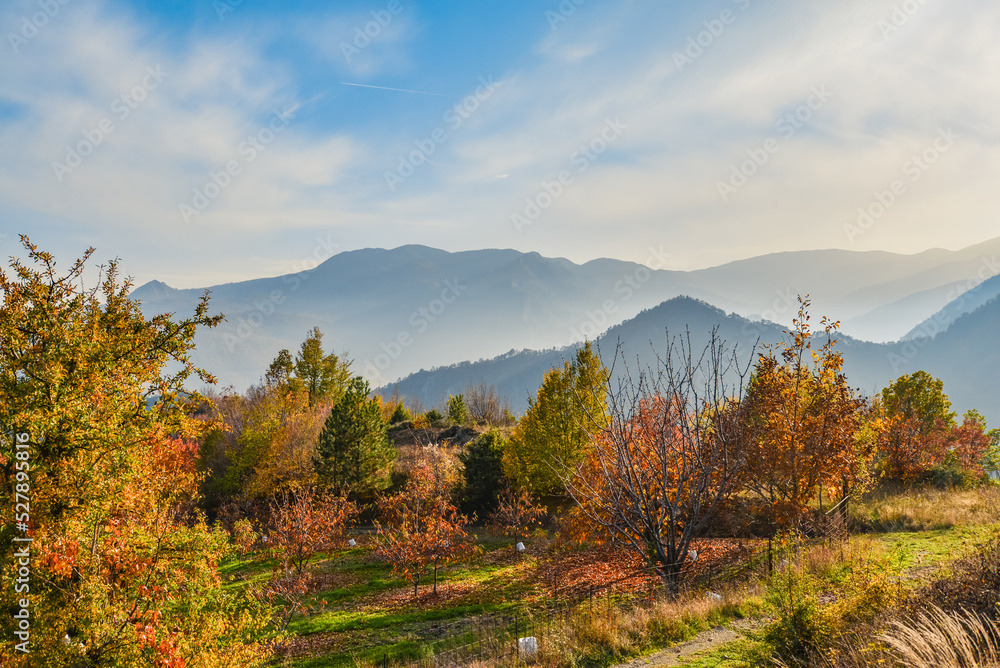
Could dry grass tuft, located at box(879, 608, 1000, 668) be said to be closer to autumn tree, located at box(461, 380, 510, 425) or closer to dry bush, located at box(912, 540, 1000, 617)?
dry bush, located at box(912, 540, 1000, 617)

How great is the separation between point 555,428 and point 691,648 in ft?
63.4

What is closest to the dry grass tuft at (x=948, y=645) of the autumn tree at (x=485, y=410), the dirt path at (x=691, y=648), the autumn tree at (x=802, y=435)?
the dirt path at (x=691, y=648)

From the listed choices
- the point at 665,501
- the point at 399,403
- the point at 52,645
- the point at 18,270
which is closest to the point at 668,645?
the point at 665,501

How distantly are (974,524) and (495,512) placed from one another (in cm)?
2192

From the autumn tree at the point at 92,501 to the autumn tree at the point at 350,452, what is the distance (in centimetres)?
2433

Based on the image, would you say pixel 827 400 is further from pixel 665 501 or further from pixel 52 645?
pixel 52 645

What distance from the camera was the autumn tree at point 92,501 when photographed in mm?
6578

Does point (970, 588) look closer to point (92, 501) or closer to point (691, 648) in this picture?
point (691, 648)

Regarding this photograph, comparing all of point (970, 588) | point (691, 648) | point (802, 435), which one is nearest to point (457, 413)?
point (802, 435)

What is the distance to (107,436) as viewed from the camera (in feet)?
23.4

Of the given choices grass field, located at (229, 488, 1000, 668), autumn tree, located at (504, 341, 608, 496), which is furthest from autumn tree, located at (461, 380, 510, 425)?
grass field, located at (229, 488, 1000, 668)

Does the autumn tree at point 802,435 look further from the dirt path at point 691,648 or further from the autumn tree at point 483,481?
the autumn tree at point 483,481

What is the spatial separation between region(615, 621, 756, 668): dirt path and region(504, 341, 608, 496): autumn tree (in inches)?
690

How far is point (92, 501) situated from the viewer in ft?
22.9
